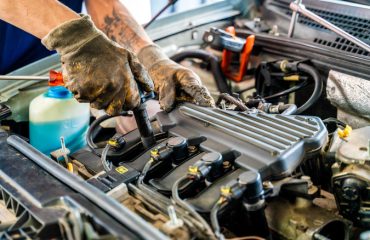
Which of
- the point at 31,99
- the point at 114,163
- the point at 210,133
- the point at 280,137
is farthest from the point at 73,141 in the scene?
the point at 280,137

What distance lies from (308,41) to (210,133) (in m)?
0.98

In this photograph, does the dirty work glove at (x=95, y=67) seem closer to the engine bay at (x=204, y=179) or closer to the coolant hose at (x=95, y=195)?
the engine bay at (x=204, y=179)

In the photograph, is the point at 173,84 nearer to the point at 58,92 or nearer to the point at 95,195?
the point at 58,92

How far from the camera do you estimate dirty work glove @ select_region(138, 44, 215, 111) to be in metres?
1.63

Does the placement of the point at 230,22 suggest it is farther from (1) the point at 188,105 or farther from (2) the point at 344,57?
(1) the point at 188,105

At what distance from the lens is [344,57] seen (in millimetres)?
1935

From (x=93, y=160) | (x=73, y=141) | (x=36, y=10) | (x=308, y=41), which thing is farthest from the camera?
(x=308, y=41)

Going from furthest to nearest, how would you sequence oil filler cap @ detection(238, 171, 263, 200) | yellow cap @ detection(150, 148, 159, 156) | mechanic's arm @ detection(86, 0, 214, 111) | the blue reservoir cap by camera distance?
the blue reservoir cap → mechanic's arm @ detection(86, 0, 214, 111) → yellow cap @ detection(150, 148, 159, 156) → oil filler cap @ detection(238, 171, 263, 200)

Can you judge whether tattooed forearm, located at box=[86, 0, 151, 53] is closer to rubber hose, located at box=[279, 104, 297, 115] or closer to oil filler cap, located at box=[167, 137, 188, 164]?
rubber hose, located at box=[279, 104, 297, 115]

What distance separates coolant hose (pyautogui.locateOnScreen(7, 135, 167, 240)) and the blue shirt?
2.66ft

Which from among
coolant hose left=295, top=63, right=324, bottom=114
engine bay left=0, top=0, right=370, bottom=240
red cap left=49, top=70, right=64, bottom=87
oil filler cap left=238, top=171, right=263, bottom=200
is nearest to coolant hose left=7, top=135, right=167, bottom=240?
engine bay left=0, top=0, right=370, bottom=240

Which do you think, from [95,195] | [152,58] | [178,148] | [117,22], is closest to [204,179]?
[178,148]

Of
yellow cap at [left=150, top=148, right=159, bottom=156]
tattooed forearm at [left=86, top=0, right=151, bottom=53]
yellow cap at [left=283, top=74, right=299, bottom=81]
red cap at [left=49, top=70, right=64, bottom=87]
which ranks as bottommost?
yellow cap at [left=283, top=74, right=299, bottom=81]

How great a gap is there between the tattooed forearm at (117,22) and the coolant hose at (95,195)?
804 millimetres
